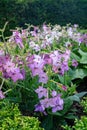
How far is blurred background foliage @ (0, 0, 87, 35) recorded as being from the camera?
33.0 feet

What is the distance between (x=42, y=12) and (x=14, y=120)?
8.16 m

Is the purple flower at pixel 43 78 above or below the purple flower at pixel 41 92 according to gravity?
above

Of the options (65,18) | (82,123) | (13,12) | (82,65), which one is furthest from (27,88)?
(65,18)

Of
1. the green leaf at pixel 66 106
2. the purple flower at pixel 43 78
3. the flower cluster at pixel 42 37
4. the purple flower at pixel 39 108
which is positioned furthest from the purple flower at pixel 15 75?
the flower cluster at pixel 42 37

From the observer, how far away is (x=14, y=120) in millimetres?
2930

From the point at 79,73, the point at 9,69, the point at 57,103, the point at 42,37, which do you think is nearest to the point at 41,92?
the point at 57,103

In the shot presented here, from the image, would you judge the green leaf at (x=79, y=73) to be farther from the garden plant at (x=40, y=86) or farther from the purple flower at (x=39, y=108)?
the purple flower at (x=39, y=108)

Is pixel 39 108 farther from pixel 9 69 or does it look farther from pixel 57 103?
pixel 9 69

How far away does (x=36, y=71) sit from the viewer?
3.23m

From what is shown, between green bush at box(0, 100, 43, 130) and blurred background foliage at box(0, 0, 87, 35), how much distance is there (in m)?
6.80

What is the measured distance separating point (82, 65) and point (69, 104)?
1140 mm

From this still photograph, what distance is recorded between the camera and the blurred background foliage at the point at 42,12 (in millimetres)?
10055

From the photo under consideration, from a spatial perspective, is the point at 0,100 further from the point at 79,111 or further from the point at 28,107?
the point at 79,111

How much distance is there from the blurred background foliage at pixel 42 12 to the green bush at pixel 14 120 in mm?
6802
